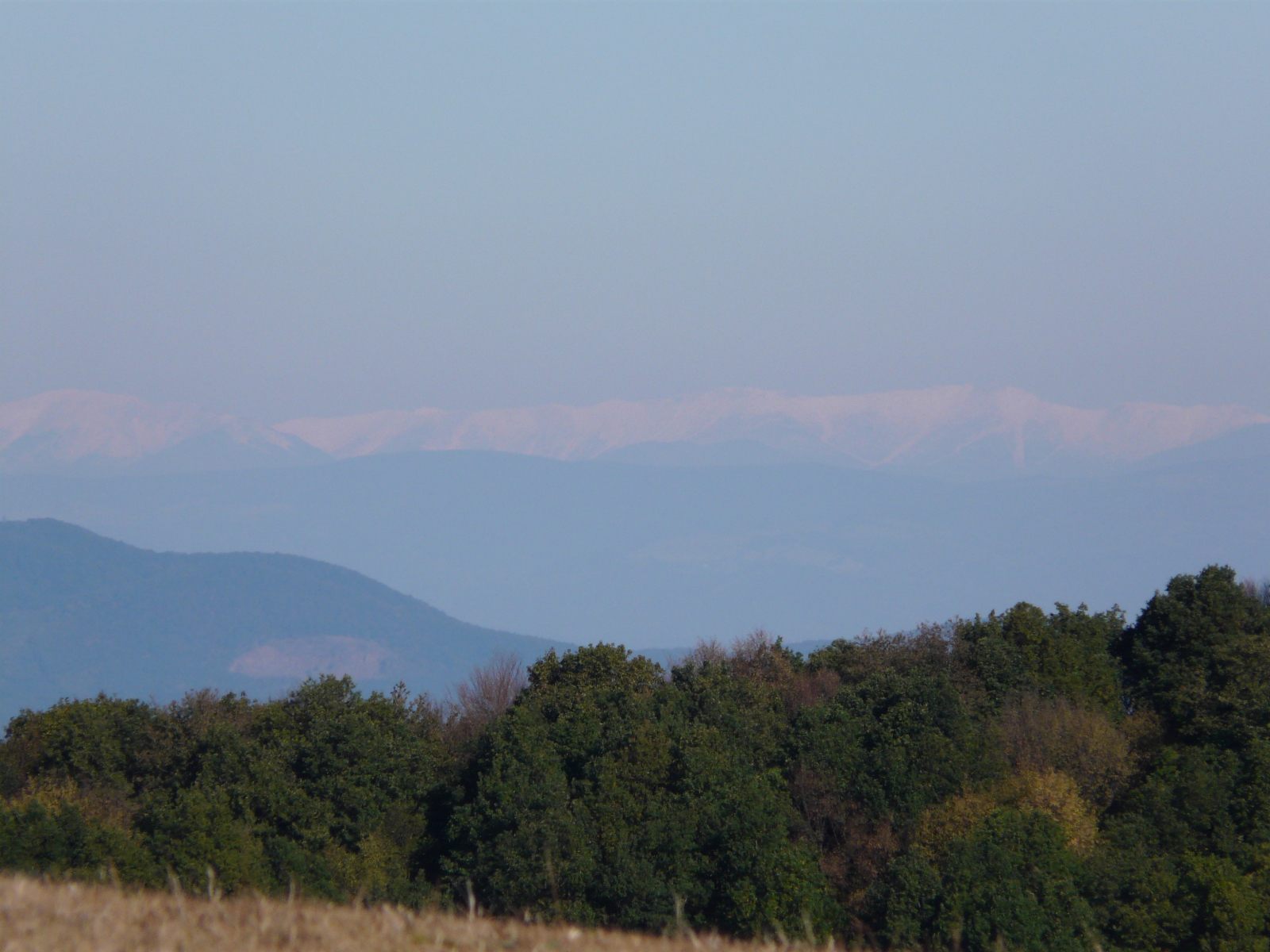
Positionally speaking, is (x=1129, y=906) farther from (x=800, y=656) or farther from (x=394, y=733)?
(x=800, y=656)

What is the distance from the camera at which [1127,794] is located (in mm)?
52938

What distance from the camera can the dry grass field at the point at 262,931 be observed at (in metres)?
10.4

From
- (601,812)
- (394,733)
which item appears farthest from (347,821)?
(601,812)

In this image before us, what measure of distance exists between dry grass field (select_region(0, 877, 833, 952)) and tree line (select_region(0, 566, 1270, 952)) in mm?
20891

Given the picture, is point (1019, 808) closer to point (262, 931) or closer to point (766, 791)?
point (766, 791)

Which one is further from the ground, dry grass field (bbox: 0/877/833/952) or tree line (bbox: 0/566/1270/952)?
dry grass field (bbox: 0/877/833/952)

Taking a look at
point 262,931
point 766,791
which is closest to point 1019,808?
point 766,791

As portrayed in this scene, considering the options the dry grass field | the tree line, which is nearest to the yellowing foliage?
the tree line

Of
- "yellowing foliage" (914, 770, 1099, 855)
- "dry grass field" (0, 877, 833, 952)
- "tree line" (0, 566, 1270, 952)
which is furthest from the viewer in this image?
"yellowing foliage" (914, 770, 1099, 855)

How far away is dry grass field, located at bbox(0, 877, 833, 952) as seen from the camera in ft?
34.1

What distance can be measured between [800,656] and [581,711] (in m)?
26.7

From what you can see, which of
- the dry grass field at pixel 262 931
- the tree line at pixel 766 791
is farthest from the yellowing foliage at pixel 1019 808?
the dry grass field at pixel 262 931

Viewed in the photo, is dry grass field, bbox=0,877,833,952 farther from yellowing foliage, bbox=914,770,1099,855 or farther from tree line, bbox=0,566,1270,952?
yellowing foliage, bbox=914,770,1099,855

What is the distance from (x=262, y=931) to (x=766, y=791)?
40.3 m
